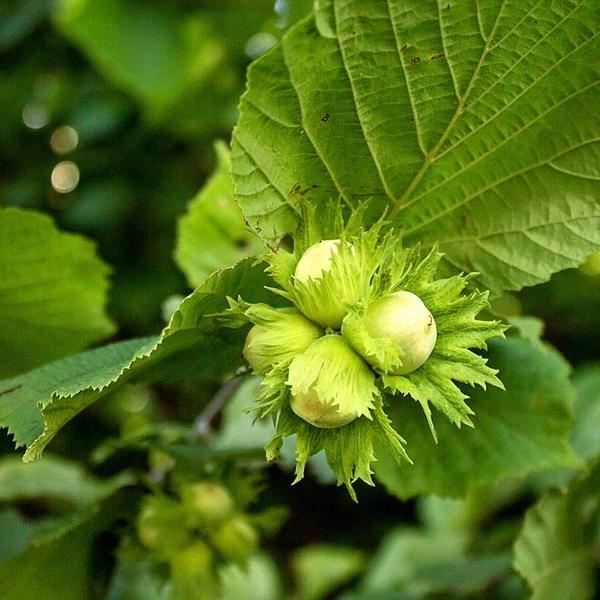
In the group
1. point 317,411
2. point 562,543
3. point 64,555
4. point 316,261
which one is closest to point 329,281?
point 316,261

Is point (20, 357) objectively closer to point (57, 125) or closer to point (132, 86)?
point (132, 86)

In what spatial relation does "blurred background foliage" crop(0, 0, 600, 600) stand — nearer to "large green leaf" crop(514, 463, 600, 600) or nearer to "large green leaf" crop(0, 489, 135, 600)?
"large green leaf" crop(514, 463, 600, 600)

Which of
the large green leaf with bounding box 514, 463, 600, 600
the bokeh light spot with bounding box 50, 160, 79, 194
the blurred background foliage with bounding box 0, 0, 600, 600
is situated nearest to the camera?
Result: the large green leaf with bounding box 514, 463, 600, 600

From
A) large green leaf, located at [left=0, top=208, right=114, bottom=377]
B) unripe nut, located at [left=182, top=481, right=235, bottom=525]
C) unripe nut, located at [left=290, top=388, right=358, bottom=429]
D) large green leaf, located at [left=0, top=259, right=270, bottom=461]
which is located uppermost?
large green leaf, located at [left=0, top=208, right=114, bottom=377]

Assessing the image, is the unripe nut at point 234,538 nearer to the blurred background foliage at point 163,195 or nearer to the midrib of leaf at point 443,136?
the midrib of leaf at point 443,136

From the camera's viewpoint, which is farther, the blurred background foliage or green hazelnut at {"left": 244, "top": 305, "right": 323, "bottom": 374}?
the blurred background foliage

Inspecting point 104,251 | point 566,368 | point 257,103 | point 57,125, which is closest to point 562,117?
point 257,103

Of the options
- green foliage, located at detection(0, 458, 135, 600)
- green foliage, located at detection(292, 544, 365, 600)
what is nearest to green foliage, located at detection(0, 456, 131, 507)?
green foliage, located at detection(0, 458, 135, 600)
